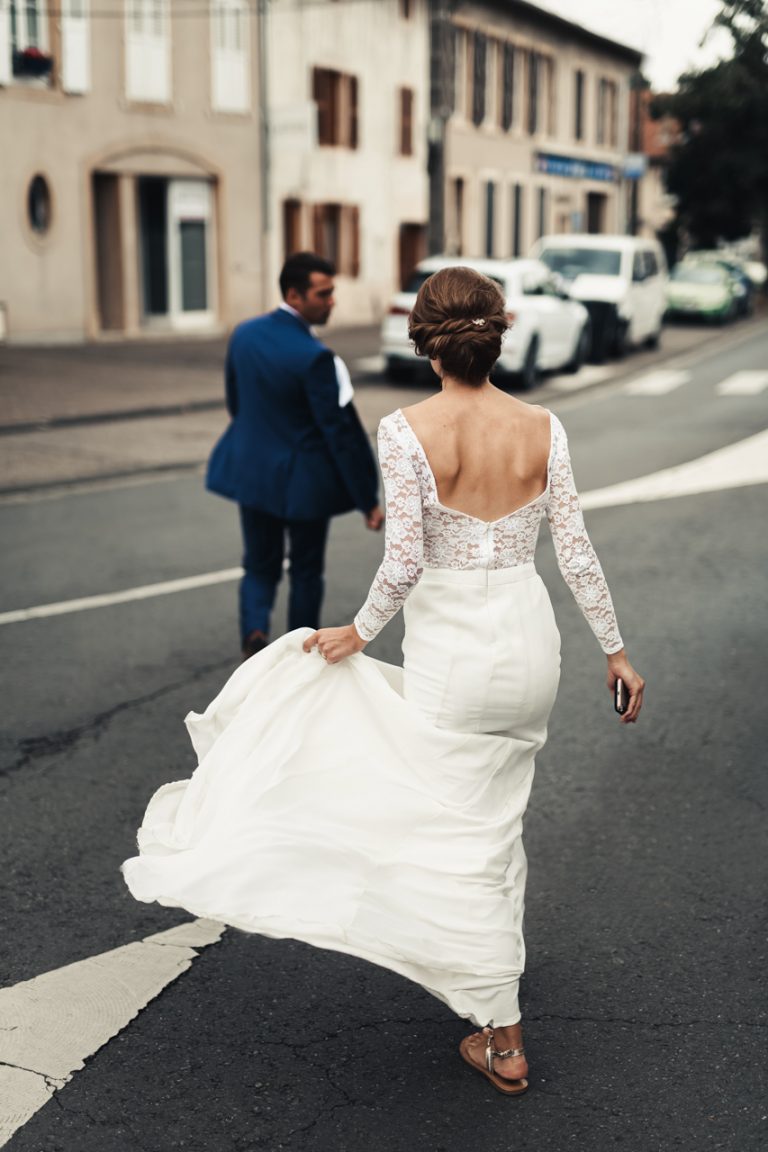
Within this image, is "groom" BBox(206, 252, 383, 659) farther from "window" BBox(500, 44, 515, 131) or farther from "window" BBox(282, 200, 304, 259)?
"window" BBox(500, 44, 515, 131)

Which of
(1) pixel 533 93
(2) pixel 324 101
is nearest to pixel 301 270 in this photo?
(2) pixel 324 101

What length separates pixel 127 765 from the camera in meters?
5.34

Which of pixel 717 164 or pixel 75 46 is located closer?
pixel 75 46

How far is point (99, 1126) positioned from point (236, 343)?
12.2 feet

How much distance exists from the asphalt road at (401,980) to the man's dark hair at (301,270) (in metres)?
1.73

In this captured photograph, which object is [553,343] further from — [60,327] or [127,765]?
[127,765]

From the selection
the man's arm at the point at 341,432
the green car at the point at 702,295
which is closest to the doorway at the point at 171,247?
the green car at the point at 702,295

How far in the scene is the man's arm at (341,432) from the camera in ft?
19.3

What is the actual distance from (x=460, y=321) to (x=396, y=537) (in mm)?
485

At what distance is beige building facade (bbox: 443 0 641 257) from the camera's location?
3884 centimetres

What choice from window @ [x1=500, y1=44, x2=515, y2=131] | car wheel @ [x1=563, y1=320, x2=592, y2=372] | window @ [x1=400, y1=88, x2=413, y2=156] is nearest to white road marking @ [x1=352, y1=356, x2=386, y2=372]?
car wheel @ [x1=563, y1=320, x2=592, y2=372]

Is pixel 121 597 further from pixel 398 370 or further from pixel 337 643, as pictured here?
pixel 398 370

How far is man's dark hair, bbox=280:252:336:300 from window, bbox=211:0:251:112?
74.7ft

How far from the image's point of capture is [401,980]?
3805 millimetres
